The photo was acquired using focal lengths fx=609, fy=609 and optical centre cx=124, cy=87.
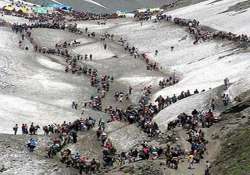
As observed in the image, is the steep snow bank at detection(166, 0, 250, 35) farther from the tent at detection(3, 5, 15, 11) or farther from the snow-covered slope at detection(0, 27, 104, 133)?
the tent at detection(3, 5, 15, 11)

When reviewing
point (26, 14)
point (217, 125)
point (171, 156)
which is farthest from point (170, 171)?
point (26, 14)

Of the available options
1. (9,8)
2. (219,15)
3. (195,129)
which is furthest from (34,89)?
(9,8)

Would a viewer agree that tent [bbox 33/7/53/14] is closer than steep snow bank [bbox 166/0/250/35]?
No

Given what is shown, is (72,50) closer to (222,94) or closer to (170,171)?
(222,94)

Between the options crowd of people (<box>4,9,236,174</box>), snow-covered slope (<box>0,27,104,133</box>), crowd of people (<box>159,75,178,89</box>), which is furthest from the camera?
crowd of people (<box>159,75,178,89</box>)

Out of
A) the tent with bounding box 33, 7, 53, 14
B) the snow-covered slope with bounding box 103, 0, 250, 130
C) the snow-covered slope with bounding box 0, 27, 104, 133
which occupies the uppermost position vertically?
the tent with bounding box 33, 7, 53, 14

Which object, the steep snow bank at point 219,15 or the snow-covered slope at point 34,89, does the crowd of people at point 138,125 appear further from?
the steep snow bank at point 219,15

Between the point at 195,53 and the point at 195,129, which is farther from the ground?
the point at 195,53

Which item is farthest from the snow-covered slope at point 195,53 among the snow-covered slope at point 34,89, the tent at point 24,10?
the tent at point 24,10

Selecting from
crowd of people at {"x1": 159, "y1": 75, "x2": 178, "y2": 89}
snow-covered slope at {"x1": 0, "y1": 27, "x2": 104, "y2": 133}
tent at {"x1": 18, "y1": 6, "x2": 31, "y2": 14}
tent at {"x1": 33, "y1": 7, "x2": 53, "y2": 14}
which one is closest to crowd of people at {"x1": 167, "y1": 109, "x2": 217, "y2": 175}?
snow-covered slope at {"x1": 0, "y1": 27, "x2": 104, "y2": 133}

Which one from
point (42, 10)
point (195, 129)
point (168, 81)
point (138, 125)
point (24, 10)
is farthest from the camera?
point (42, 10)

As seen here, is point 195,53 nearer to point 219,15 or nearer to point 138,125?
point 219,15
